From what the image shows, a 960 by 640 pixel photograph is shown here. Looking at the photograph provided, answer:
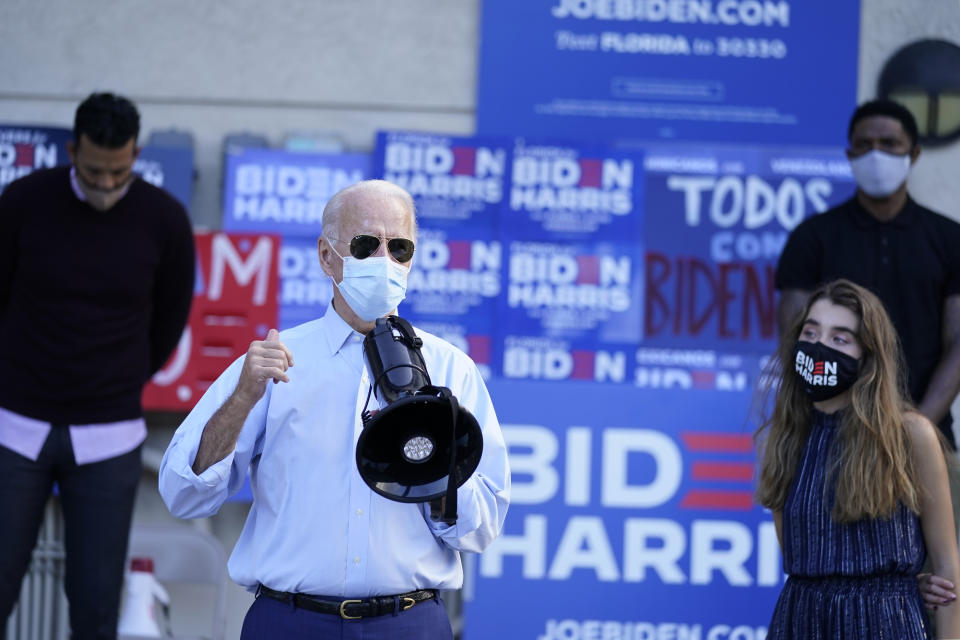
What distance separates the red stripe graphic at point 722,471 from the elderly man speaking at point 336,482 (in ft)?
7.27

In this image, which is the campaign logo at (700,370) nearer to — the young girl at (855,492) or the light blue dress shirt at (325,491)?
the young girl at (855,492)

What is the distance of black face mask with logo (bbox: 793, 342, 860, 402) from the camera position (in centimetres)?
320

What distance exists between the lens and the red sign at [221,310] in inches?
205

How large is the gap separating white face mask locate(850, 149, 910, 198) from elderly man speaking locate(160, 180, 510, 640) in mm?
2238

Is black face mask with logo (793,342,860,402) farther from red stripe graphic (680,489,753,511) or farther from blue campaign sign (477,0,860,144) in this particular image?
blue campaign sign (477,0,860,144)

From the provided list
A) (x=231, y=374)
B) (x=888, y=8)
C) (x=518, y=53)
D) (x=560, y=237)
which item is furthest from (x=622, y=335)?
(x=231, y=374)

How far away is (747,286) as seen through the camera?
17.6 feet

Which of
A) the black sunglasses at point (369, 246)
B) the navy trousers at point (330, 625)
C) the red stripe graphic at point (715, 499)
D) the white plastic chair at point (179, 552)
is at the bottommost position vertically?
the white plastic chair at point (179, 552)

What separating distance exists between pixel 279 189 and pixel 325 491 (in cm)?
309

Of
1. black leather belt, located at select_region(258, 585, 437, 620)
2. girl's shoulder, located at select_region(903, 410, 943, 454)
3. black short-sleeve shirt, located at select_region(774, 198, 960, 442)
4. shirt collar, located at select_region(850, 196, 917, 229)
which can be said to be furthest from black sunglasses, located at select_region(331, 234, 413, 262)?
shirt collar, located at select_region(850, 196, 917, 229)

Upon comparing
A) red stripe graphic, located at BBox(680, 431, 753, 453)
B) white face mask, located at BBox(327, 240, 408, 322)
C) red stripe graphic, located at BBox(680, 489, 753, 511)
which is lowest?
red stripe graphic, located at BBox(680, 489, 753, 511)

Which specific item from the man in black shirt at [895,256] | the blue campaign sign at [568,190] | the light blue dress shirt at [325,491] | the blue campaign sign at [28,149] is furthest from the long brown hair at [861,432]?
the blue campaign sign at [28,149]

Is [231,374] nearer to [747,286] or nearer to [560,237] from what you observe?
[560,237]

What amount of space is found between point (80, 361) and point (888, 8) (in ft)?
12.7
